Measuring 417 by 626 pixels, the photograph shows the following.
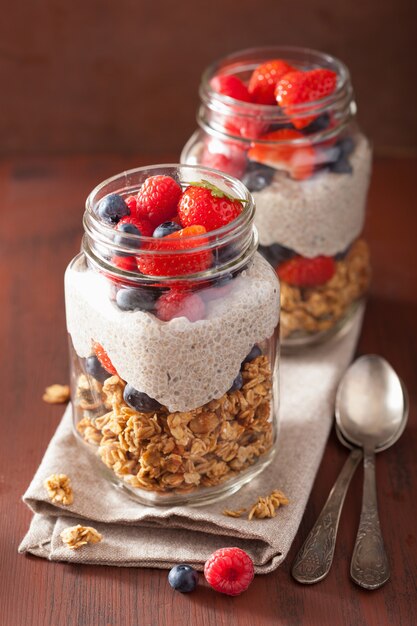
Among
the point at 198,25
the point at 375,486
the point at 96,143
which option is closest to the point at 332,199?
the point at 375,486

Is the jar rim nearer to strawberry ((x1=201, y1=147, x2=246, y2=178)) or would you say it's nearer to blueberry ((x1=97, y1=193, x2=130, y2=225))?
blueberry ((x1=97, y1=193, x2=130, y2=225))

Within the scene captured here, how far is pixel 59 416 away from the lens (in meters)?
1.26

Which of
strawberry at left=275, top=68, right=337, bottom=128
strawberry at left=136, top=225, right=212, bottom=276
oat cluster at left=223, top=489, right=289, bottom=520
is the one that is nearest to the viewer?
strawberry at left=136, top=225, right=212, bottom=276

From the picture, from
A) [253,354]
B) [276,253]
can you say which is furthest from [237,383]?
[276,253]

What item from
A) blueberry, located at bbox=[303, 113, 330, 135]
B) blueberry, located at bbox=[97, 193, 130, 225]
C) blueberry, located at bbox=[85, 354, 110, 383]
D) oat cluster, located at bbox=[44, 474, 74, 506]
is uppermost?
blueberry, located at bbox=[97, 193, 130, 225]

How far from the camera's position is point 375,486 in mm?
1146

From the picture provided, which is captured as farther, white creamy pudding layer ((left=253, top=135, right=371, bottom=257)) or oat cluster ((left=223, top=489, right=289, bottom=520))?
white creamy pudding layer ((left=253, top=135, right=371, bottom=257))

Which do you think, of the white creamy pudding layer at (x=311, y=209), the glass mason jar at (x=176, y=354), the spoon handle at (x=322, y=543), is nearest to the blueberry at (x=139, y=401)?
the glass mason jar at (x=176, y=354)

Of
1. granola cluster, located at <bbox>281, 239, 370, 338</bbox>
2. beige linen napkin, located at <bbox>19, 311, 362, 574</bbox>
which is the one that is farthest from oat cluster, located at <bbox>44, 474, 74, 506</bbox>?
granola cluster, located at <bbox>281, 239, 370, 338</bbox>

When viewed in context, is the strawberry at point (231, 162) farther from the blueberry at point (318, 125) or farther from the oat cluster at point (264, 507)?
the oat cluster at point (264, 507)

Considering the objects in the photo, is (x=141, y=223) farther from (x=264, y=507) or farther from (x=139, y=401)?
(x=264, y=507)

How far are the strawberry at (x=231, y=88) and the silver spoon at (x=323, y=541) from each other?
1.65 ft

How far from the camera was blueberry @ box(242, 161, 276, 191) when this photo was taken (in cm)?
128

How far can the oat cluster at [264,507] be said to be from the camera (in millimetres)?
1090
